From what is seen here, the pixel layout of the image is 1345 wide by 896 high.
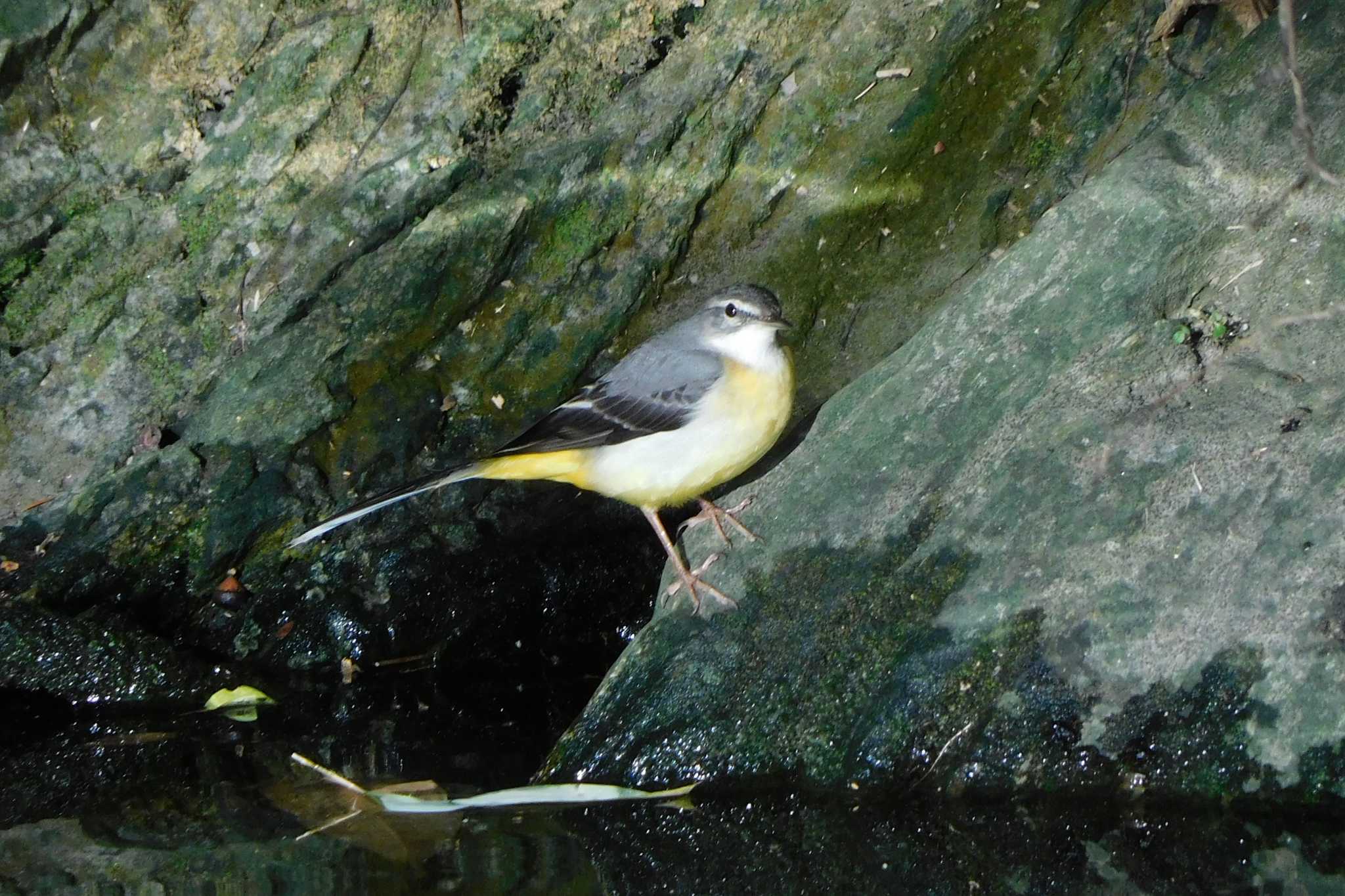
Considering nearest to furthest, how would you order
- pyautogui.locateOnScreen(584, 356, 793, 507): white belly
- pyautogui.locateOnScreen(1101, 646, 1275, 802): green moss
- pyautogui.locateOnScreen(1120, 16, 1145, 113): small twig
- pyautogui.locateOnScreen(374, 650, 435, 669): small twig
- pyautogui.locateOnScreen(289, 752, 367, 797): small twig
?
pyautogui.locateOnScreen(1101, 646, 1275, 802): green moss, pyautogui.locateOnScreen(289, 752, 367, 797): small twig, pyautogui.locateOnScreen(584, 356, 793, 507): white belly, pyautogui.locateOnScreen(1120, 16, 1145, 113): small twig, pyautogui.locateOnScreen(374, 650, 435, 669): small twig

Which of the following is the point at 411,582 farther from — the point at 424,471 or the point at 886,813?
the point at 886,813

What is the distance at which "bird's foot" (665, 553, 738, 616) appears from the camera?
206 inches

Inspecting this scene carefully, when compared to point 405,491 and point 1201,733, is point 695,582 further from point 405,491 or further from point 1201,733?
point 1201,733

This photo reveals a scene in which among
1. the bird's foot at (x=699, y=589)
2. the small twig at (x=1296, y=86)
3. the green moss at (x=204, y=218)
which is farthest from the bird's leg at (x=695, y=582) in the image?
the small twig at (x=1296, y=86)

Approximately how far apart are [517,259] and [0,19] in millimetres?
2375

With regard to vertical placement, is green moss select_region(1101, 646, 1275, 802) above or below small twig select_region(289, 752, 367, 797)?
below

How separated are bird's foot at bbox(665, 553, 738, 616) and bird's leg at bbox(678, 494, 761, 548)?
6.1 inches

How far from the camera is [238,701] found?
5.95 m

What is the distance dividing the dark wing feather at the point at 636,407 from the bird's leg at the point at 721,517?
0.41 m

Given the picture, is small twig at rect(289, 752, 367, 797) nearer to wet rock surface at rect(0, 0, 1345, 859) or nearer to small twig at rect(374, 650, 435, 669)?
wet rock surface at rect(0, 0, 1345, 859)

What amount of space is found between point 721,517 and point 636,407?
1.99 ft

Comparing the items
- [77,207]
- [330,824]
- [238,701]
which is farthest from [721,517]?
[77,207]

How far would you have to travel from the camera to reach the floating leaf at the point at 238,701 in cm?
586

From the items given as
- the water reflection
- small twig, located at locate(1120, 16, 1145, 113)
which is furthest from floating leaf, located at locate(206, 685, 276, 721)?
small twig, located at locate(1120, 16, 1145, 113)
